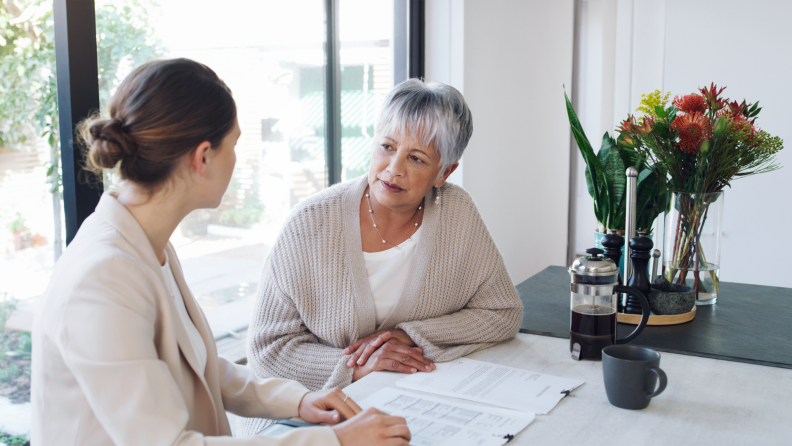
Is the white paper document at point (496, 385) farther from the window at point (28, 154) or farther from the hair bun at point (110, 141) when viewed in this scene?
the window at point (28, 154)

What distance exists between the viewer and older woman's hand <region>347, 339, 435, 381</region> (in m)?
1.31

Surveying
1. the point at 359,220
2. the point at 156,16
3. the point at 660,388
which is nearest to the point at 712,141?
the point at 660,388

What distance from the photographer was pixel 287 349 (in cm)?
147

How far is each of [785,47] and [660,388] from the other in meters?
3.04

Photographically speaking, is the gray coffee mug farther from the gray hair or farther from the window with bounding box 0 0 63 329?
the window with bounding box 0 0 63 329

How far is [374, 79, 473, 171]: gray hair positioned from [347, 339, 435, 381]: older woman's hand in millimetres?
528

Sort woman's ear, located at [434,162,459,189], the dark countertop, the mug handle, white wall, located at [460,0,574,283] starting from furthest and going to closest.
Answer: white wall, located at [460,0,574,283] → woman's ear, located at [434,162,459,189] → the dark countertop → the mug handle

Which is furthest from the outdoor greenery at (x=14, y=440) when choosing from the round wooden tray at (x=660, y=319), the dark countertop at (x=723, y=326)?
the round wooden tray at (x=660, y=319)

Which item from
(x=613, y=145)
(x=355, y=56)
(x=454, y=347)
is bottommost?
(x=454, y=347)

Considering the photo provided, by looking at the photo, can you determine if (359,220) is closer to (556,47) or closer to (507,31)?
(507,31)

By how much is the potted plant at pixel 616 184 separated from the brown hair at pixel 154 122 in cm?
118

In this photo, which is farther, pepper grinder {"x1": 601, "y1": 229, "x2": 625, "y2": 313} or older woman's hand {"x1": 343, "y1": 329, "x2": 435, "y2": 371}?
pepper grinder {"x1": 601, "y1": 229, "x2": 625, "y2": 313}

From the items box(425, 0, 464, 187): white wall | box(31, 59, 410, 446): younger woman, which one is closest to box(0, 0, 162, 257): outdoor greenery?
box(31, 59, 410, 446): younger woman

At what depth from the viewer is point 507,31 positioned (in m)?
3.71
